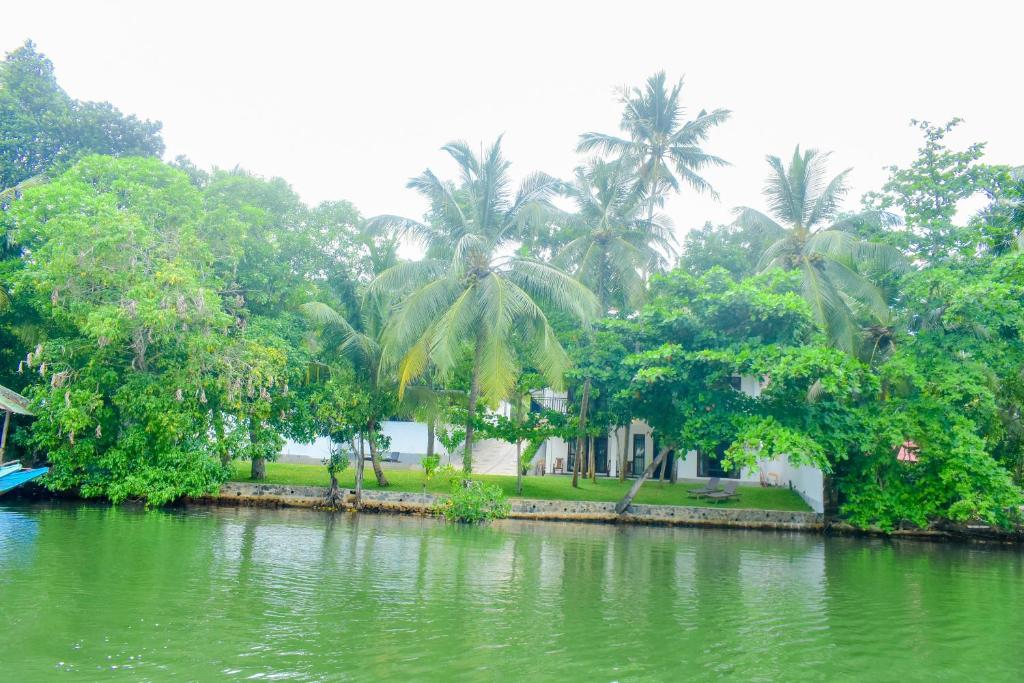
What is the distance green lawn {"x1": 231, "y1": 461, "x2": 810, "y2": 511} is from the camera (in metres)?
25.6

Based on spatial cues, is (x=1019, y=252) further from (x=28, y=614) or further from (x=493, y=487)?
(x=28, y=614)

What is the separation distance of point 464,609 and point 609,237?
18.2m

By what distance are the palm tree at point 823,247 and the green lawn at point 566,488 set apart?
681 centimetres

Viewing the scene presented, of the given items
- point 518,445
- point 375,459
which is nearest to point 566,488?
point 518,445

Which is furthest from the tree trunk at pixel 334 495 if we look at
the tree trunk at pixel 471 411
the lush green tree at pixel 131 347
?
the tree trunk at pixel 471 411

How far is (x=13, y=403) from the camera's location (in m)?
20.8

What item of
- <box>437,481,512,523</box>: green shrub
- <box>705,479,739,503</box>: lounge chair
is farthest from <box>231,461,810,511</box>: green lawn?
<box>437,481,512,523</box>: green shrub

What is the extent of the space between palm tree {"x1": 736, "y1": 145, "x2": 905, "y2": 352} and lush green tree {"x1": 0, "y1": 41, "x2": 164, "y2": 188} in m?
24.6

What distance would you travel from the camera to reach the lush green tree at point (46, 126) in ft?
93.5

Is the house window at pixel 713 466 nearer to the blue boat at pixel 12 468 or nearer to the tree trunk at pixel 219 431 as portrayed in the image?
the tree trunk at pixel 219 431

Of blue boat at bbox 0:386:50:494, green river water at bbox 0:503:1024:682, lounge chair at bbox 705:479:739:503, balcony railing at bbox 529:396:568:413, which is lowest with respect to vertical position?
Answer: green river water at bbox 0:503:1024:682

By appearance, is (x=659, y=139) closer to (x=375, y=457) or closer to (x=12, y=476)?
(x=375, y=457)

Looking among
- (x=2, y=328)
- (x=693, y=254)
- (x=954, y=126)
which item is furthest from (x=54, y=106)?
(x=954, y=126)

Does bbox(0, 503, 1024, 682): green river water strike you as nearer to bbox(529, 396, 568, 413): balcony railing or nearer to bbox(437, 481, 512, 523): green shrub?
bbox(437, 481, 512, 523): green shrub
